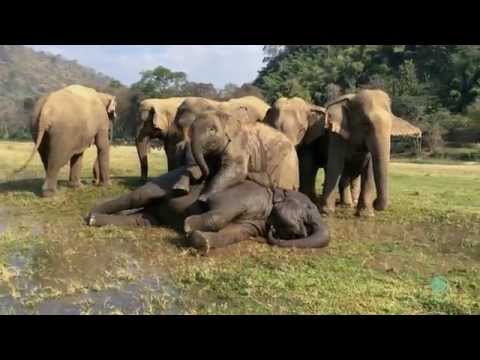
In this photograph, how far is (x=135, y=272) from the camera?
6.61m

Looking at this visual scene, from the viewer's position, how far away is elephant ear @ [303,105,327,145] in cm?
1175

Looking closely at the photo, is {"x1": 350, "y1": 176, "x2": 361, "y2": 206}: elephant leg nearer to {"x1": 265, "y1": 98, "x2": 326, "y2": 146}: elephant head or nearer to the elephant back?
{"x1": 265, "y1": 98, "x2": 326, "y2": 146}: elephant head

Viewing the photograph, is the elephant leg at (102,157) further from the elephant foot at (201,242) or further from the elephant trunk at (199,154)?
the elephant foot at (201,242)

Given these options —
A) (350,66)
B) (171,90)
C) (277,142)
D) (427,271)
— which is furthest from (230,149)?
(171,90)

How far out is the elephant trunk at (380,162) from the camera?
10.0 m

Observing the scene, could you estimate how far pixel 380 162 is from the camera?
10078mm

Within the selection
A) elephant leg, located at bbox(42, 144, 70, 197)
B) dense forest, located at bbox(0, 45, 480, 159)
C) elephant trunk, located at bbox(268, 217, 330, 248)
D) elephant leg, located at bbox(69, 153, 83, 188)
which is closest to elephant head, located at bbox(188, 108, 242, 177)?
elephant trunk, located at bbox(268, 217, 330, 248)

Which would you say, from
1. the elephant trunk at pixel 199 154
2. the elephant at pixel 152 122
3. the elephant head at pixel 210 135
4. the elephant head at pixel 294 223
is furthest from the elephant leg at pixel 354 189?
the elephant at pixel 152 122

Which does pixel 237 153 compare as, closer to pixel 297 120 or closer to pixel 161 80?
pixel 297 120

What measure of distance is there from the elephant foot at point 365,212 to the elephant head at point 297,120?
189cm

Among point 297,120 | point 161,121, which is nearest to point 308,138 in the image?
point 297,120

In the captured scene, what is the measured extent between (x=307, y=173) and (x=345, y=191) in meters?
0.84

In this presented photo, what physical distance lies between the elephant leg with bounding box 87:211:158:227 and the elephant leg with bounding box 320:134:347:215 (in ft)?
10.8

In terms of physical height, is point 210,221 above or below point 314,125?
below
